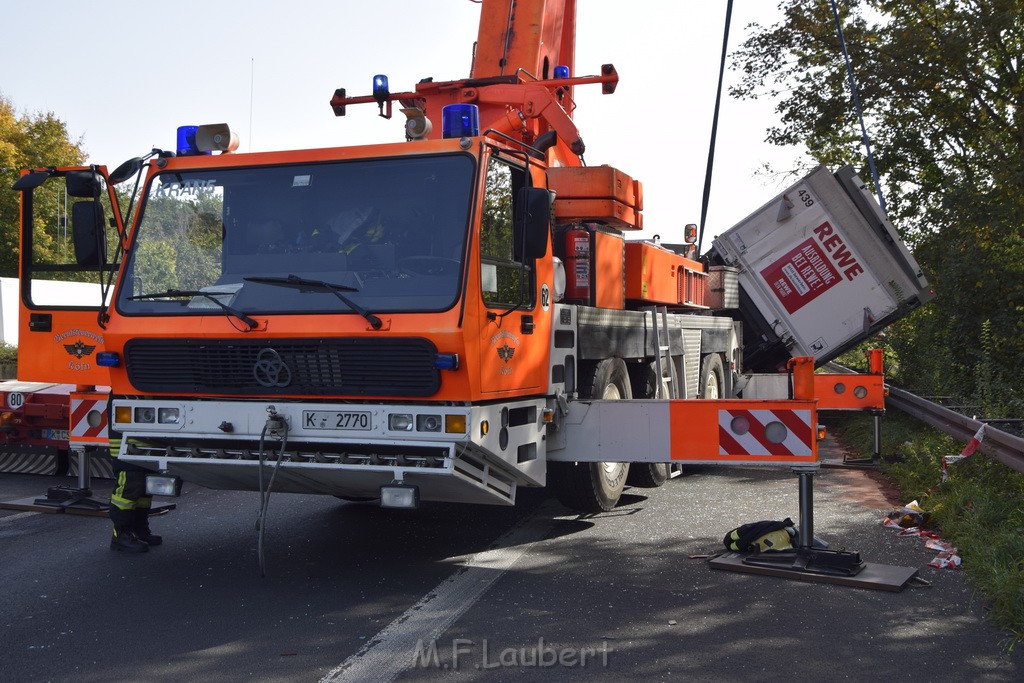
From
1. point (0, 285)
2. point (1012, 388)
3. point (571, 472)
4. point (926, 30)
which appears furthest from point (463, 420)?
point (0, 285)

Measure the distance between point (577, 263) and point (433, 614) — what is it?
300 centimetres

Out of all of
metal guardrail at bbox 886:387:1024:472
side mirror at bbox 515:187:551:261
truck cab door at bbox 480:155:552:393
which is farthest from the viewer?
metal guardrail at bbox 886:387:1024:472

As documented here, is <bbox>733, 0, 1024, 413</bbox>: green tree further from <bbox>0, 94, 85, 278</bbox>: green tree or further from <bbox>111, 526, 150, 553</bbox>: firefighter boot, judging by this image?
<bbox>0, 94, 85, 278</bbox>: green tree

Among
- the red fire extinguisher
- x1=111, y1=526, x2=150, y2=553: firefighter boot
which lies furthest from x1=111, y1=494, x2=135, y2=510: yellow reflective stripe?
the red fire extinguisher

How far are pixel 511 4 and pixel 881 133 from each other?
51.0 feet

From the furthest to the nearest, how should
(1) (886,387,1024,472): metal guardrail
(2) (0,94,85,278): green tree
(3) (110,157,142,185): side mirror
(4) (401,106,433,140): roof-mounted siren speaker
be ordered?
1. (2) (0,94,85,278): green tree
2. (1) (886,387,1024,472): metal guardrail
3. (3) (110,157,142,185): side mirror
4. (4) (401,106,433,140): roof-mounted siren speaker

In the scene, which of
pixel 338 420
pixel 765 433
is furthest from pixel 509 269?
pixel 765 433

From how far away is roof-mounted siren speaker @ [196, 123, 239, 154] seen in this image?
6730mm

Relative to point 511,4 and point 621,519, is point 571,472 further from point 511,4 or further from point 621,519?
point 511,4

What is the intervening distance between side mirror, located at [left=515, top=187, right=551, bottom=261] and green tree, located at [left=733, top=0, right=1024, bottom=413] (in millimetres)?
9031

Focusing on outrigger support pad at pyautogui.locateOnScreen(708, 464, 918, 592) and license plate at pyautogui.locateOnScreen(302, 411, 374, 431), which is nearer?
license plate at pyautogui.locateOnScreen(302, 411, 374, 431)

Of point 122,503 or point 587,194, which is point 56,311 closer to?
point 122,503

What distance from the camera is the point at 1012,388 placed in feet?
45.4

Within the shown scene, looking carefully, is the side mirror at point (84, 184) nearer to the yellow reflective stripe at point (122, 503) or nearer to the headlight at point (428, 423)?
the yellow reflective stripe at point (122, 503)
